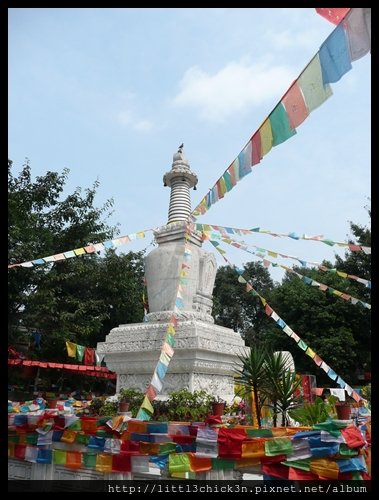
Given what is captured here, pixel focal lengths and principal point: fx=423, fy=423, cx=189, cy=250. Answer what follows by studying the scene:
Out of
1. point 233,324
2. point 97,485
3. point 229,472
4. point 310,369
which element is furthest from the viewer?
point 233,324

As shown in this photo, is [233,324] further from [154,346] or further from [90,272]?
[154,346]

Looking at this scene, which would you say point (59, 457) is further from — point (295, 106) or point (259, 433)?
point (295, 106)

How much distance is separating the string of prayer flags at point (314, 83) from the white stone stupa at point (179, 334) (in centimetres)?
362

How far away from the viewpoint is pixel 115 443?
17.0ft

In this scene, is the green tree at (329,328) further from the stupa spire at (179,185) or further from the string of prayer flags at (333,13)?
the string of prayer flags at (333,13)

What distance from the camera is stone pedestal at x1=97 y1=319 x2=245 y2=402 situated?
8344 millimetres

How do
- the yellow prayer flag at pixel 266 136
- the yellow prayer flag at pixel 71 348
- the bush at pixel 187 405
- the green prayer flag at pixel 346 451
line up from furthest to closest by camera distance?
the yellow prayer flag at pixel 71 348
the bush at pixel 187 405
the yellow prayer flag at pixel 266 136
the green prayer flag at pixel 346 451

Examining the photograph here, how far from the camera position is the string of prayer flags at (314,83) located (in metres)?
4.26

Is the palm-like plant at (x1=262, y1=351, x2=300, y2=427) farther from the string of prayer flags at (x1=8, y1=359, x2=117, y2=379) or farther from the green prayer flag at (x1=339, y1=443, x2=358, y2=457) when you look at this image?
the string of prayer flags at (x1=8, y1=359, x2=117, y2=379)

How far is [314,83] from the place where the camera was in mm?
5023

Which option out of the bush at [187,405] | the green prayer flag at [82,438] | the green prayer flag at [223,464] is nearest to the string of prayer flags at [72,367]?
the bush at [187,405]

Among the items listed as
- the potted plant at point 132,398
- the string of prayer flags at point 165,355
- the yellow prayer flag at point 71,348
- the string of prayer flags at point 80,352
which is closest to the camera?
the string of prayer flags at point 165,355
